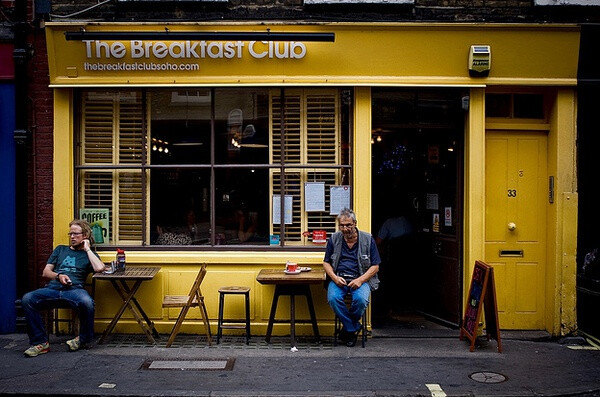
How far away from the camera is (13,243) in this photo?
8.98 meters

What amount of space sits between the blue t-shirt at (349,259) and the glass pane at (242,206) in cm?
112

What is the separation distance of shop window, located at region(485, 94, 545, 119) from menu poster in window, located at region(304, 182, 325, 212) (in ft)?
8.63

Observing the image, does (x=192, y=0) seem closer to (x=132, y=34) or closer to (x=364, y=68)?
(x=132, y=34)

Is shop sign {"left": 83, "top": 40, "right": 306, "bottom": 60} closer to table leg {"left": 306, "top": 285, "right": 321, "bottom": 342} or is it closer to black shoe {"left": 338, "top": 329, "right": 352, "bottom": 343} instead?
table leg {"left": 306, "top": 285, "right": 321, "bottom": 342}

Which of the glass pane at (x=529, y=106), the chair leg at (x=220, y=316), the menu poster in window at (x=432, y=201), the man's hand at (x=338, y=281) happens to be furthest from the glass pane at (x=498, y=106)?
the chair leg at (x=220, y=316)

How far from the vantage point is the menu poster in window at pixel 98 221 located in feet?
29.9

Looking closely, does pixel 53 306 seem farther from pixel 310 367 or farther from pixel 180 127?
pixel 310 367

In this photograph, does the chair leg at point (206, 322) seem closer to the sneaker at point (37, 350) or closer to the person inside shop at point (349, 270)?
the person inside shop at point (349, 270)

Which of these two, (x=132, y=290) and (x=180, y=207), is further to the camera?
(x=180, y=207)

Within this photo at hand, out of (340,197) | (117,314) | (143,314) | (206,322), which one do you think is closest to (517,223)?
(340,197)

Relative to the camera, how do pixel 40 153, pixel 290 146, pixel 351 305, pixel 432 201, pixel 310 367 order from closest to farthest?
pixel 310 367
pixel 351 305
pixel 40 153
pixel 290 146
pixel 432 201

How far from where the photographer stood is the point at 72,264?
821cm

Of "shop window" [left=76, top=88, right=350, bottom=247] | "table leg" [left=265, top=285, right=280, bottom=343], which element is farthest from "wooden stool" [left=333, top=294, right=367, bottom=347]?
"shop window" [left=76, top=88, right=350, bottom=247]

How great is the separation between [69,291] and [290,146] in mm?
3485
